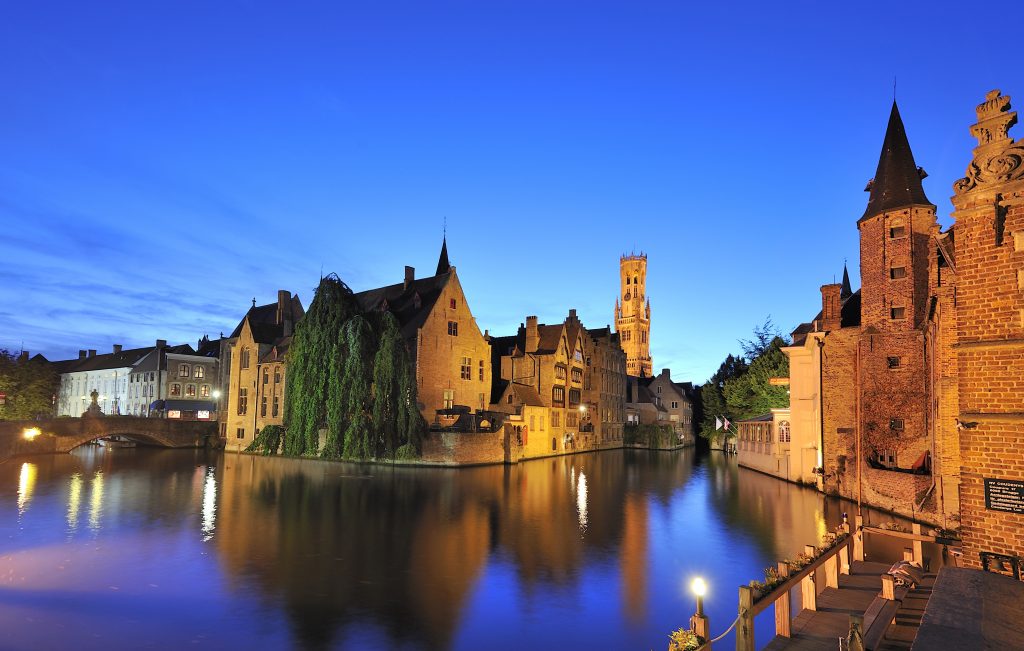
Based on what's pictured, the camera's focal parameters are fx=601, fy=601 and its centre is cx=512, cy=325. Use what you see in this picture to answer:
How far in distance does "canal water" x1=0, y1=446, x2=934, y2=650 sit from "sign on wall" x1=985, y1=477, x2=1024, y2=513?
15.1ft

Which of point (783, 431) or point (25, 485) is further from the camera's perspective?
point (783, 431)

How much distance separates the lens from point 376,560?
16625mm

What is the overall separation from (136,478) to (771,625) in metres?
36.3

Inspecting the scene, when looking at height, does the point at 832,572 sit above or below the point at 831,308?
below

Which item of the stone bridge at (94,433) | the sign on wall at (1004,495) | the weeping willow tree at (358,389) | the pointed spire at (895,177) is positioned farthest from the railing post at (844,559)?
the stone bridge at (94,433)

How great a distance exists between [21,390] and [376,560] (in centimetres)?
6948

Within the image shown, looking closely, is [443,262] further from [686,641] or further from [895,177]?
[686,641]

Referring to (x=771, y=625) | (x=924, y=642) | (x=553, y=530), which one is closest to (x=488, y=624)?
(x=771, y=625)

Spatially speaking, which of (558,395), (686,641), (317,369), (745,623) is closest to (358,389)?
(317,369)

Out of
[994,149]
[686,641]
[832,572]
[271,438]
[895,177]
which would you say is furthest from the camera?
[271,438]

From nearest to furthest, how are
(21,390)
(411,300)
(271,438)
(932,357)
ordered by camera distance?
(932,357) → (271,438) → (411,300) → (21,390)

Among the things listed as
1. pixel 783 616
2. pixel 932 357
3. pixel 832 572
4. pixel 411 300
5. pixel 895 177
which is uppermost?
pixel 895 177

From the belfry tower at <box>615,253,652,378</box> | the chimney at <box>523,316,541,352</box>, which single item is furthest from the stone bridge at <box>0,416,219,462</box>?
the belfry tower at <box>615,253,652,378</box>

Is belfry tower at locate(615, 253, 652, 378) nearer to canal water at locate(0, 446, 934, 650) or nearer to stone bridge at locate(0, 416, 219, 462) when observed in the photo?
stone bridge at locate(0, 416, 219, 462)
